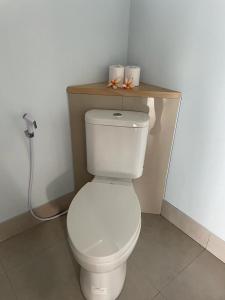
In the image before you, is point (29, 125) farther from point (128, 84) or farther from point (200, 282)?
point (200, 282)

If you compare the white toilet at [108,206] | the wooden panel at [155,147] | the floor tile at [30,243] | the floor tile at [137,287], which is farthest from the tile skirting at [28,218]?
the floor tile at [137,287]

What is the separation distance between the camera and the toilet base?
1.08 metres

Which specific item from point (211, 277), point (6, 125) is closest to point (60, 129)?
point (6, 125)

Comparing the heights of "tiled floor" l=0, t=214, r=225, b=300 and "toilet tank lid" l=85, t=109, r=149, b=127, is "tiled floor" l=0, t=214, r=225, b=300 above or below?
below

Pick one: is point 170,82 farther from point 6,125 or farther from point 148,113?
point 6,125

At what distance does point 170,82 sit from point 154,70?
14cm

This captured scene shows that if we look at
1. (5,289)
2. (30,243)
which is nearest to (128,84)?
(30,243)

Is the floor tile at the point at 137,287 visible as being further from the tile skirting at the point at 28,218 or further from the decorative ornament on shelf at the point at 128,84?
the decorative ornament on shelf at the point at 128,84

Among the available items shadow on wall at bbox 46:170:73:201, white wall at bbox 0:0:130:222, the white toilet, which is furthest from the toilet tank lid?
shadow on wall at bbox 46:170:73:201

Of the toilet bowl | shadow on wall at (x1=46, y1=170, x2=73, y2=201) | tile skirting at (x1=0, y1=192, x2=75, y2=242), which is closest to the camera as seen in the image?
the toilet bowl

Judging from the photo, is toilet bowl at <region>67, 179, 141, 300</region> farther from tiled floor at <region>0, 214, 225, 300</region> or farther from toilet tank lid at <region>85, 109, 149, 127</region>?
toilet tank lid at <region>85, 109, 149, 127</region>

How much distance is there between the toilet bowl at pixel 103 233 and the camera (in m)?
0.93

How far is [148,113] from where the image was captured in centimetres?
137

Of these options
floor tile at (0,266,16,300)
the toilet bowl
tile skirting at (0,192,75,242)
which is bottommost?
floor tile at (0,266,16,300)
